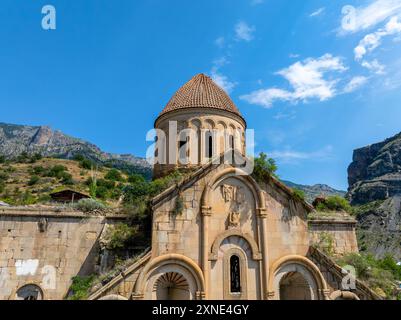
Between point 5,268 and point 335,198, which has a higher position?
point 335,198

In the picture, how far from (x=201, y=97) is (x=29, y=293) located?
11060 mm

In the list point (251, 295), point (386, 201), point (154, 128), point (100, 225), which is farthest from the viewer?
point (386, 201)

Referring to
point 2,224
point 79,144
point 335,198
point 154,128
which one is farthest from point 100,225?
point 79,144

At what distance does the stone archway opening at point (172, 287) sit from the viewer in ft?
31.7

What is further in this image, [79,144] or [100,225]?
[79,144]

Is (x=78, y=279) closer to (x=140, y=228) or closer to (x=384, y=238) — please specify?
(x=140, y=228)

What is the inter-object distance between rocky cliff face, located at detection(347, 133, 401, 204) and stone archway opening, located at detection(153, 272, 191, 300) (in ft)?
207

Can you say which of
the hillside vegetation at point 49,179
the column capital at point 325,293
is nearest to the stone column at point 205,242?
the column capital at point 325,293

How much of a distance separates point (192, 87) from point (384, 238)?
43499 mm

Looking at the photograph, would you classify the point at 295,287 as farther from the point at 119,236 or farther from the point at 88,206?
the point at 88,206

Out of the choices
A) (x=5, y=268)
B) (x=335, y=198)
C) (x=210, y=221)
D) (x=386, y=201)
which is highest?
(x=386, y=201)

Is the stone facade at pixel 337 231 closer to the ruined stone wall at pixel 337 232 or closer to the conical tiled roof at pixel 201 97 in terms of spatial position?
the ruined stone wall at pixel 337 232

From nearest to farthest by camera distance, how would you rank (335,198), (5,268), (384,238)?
(5,268)
(335,198)
(384,238)

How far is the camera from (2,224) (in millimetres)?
11633
